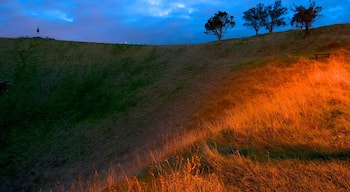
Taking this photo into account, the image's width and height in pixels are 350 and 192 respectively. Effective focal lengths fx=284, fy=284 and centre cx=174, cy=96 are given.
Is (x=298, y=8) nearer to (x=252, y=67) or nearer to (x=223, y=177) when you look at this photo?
(x=252, y=67)

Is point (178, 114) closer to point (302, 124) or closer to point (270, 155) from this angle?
point (302, 124)

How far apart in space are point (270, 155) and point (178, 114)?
13.8 metres

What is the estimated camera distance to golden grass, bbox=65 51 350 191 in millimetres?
4812

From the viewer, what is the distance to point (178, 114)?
19984mm

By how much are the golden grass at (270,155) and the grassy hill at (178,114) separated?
0.11 feet

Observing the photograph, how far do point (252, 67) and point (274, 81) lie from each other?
7440 mm

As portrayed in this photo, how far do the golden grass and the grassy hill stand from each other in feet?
0.11

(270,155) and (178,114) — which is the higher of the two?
(270,155)

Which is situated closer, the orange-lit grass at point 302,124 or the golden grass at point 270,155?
the golden grass at point 270,155

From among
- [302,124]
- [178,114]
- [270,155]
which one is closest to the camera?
[270,155]

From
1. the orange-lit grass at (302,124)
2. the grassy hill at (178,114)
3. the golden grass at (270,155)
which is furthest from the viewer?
the orange-lit grass at (302,124)

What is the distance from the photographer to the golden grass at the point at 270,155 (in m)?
4.81

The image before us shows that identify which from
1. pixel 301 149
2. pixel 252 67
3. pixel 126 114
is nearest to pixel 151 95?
pixel 126 114

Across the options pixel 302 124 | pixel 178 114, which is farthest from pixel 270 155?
pixel 178 114
